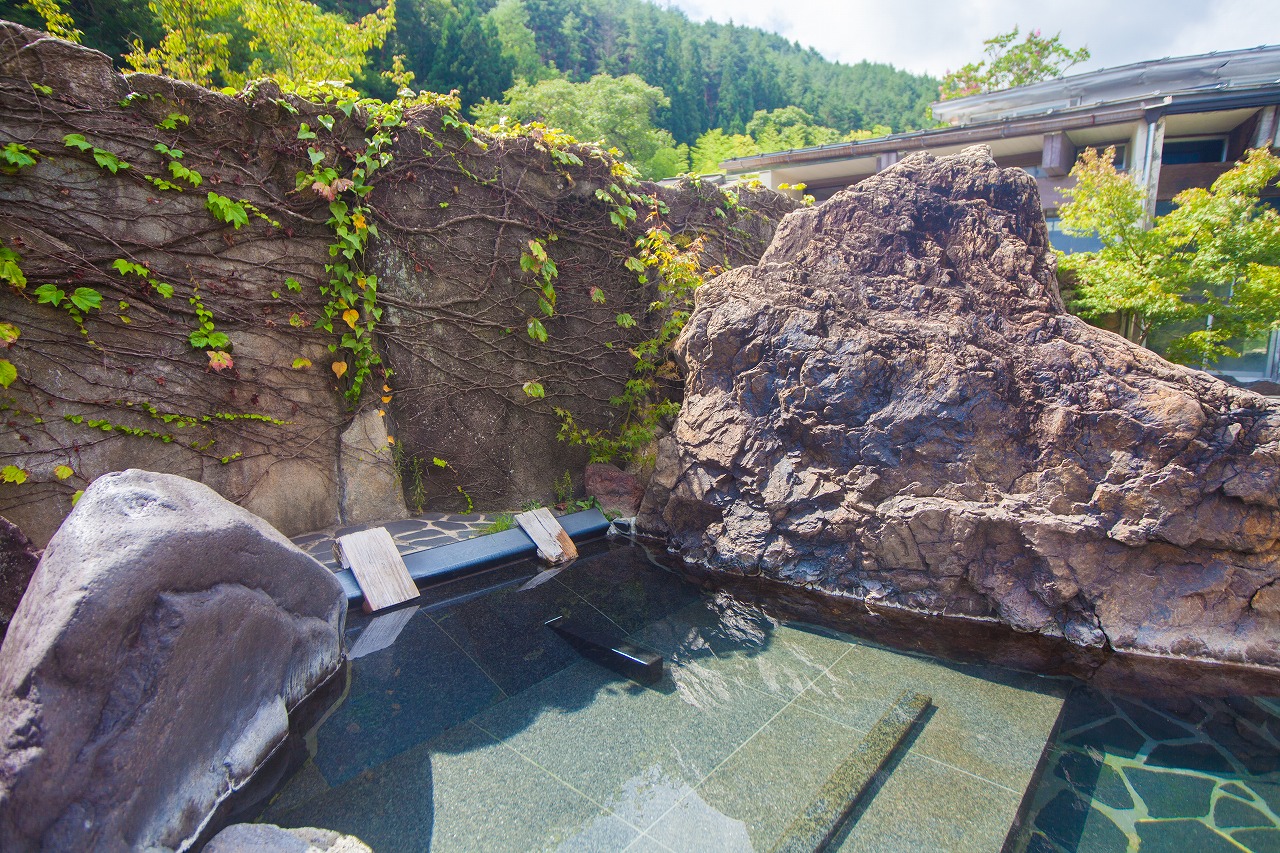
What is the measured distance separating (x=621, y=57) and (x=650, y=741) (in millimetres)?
30745

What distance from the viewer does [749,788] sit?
262 cm

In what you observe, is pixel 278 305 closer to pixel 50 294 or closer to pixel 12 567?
pixel 50 294

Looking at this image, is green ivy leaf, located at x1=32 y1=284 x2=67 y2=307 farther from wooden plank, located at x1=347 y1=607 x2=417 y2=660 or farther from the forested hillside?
the forested hillside

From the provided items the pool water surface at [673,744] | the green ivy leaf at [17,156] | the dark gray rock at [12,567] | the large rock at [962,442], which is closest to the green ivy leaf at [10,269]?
the green ivy leaf at [17,156]

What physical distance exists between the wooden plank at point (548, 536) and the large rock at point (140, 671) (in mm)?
2344

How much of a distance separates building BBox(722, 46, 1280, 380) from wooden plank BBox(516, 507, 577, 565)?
786 cm

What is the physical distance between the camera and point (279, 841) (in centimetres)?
219

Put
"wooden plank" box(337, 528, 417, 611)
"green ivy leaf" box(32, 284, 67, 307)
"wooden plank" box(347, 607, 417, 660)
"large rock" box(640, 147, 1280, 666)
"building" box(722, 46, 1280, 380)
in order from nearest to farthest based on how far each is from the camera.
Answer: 1. "wooden plank" box(347, 607, 417, 660)
2. "large rock" box(640, 147, 1280, 666)
3. "green ivy leaf" box(32, 284, 67, 307)
4. "wooden plank" box(337, 528, 417, 611)
5. "building" box(722, 46, 1280, 380)

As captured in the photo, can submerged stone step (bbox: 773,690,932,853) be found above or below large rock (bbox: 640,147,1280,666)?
below

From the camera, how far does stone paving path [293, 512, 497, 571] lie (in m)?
4.86

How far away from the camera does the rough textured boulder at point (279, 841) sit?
2145 millimetres

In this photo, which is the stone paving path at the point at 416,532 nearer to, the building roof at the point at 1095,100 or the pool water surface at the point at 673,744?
the pool water surface at the point at 673,744

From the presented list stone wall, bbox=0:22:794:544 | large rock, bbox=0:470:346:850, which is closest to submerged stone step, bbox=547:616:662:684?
large rock, bbox=0:470:346:850

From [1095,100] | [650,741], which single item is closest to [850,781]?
[650,741]
